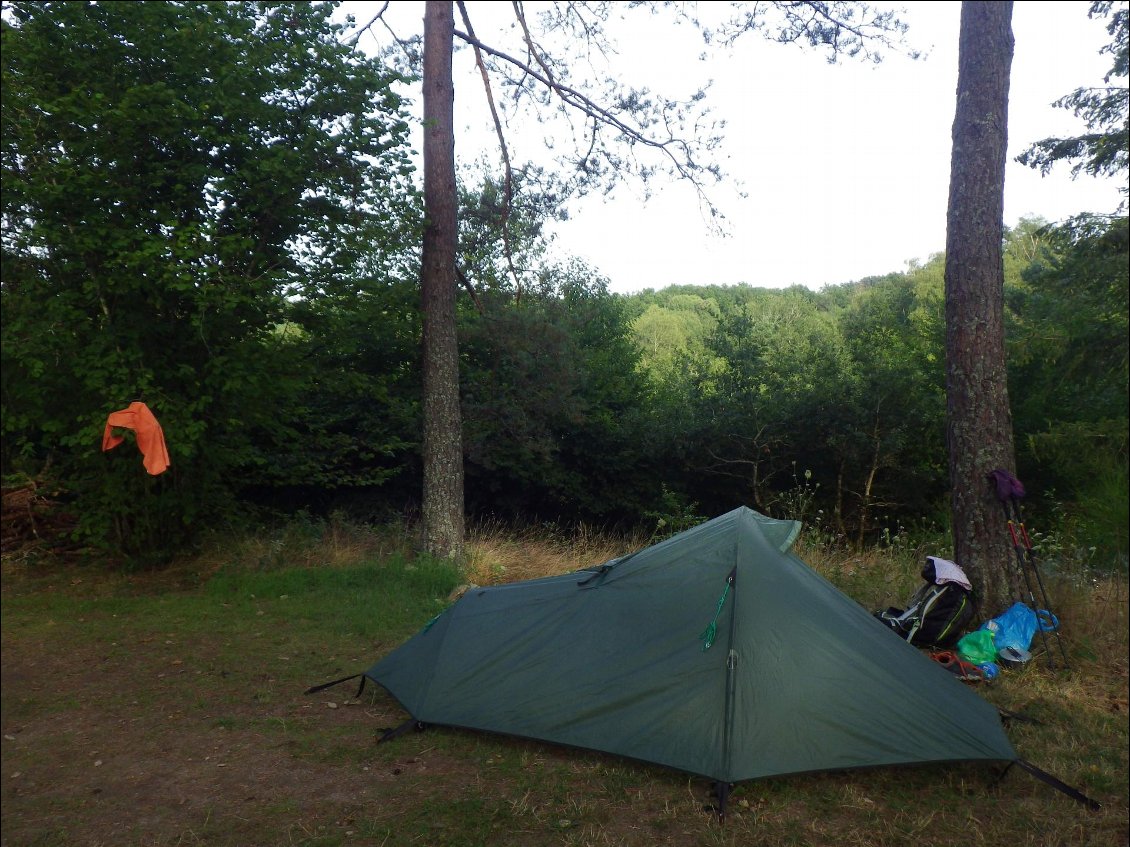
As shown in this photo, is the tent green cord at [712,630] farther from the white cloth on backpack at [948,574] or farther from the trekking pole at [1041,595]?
the trekking pole at [1041,595]

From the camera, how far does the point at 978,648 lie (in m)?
5.91

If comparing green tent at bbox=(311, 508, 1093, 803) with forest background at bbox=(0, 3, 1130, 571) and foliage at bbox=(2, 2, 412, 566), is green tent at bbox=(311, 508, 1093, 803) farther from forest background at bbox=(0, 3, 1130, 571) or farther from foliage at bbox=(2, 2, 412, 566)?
foliage at bbox=(2, 2, 412, 566)

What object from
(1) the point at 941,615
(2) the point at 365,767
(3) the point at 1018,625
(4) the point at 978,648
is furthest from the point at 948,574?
(2) the point at 365,767

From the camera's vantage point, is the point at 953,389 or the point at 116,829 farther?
the point at 953,389

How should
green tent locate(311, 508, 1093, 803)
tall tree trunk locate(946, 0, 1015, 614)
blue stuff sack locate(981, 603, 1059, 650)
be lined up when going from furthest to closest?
tall tree trunk locate(946, 0, 1015, 614) < blue stuff sack locate(981, 603, 1059, 650) < green tent locate(311, 508, 1093, 803)

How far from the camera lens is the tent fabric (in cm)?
427

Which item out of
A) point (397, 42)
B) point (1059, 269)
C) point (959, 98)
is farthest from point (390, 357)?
point (1059, 269)

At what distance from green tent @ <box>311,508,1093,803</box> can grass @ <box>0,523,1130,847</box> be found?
17 centimetres

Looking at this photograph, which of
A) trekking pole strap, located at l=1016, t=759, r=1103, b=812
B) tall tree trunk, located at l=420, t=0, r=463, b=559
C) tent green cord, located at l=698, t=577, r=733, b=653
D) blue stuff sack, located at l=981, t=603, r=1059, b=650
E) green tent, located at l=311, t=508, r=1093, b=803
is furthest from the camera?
tall tree trunk, located at l=420, t=0, r=463, b=559

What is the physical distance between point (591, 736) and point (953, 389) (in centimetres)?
405

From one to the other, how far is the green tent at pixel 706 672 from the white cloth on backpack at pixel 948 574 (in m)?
1.27

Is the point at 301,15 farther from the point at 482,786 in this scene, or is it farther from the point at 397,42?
the point at 482,786

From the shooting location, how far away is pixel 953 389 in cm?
681

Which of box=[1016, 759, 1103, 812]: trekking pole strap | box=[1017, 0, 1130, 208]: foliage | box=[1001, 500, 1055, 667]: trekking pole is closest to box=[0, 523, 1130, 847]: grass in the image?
box=[1016, 759, 1103, 812]: trekking pole strap
